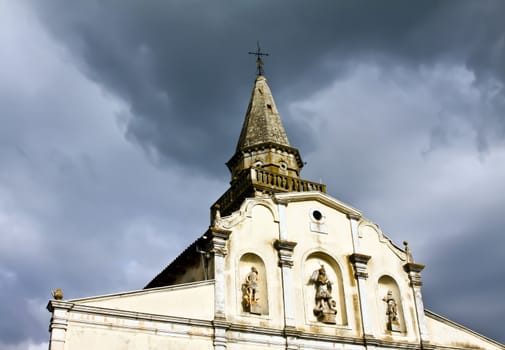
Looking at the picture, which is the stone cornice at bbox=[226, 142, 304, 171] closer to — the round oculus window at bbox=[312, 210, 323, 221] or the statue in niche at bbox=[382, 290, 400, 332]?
the round oculus window at bbox=[312, 210, 323, 221]

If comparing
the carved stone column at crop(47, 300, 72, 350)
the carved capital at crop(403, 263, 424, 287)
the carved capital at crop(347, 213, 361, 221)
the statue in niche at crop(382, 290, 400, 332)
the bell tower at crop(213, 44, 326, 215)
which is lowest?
the carved stone column at crop(47, 300, 72, 350)

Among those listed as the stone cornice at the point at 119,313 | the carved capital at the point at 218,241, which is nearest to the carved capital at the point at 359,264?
the carved capital at the point at 218,241

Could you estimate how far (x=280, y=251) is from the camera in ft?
83.7

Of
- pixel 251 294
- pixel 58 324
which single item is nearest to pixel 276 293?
pixel 251 294

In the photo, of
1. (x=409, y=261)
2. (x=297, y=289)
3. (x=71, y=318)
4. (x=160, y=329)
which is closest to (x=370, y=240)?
(x=409, y=261)

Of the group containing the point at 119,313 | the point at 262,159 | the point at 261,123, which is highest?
the point at 261,123

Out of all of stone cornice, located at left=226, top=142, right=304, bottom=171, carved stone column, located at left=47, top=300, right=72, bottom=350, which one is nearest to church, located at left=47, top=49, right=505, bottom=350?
carved stone column, located at left=47, top=300, right=72, bottom=350

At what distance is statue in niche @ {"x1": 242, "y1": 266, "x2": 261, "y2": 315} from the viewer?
77.7ft

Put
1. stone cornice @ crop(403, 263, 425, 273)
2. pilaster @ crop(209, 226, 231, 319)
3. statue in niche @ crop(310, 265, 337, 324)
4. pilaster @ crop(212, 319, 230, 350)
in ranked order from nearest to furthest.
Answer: pilaster @ crop(212, 319, 230, 350), pilaster @ crop(209, 226, 231, 319), statue in niche @ crop(310, 265, 337, 324), stone cornice @ crop(403, 263, 425, 273)

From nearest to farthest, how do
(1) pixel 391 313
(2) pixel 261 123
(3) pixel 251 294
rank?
(3) pixel 251 294 < (1) pixel 391 313 < (2) pixel 261 123

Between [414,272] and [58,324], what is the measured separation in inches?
612

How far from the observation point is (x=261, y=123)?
1359 inches

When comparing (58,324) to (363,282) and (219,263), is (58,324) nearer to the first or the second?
(219,263)

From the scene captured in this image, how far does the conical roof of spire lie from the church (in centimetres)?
470
